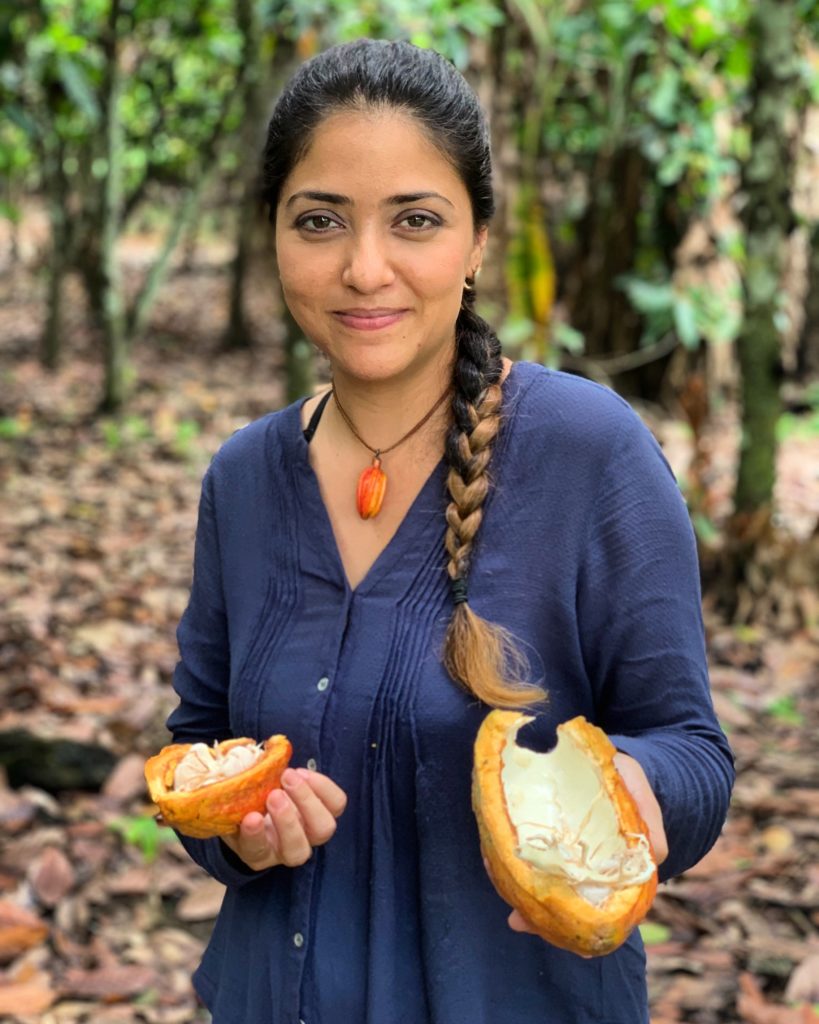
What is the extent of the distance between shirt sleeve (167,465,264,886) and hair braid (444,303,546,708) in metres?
0.34

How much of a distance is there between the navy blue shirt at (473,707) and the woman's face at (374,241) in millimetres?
150

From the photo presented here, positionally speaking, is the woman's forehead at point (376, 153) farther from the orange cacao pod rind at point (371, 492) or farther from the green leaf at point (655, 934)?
the green leaf at point (655, 934)

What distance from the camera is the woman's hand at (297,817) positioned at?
1.19 m

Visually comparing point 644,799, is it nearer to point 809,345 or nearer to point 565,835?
point 565,835

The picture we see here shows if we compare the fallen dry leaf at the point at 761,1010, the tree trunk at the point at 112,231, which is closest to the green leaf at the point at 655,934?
the fallen dry leaf at the point at 761,1010

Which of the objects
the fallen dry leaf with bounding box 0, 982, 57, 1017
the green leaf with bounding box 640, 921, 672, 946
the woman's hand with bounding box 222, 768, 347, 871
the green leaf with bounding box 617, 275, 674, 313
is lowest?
the fallen dry leaf with bounding box 0, 982, 57, 1017

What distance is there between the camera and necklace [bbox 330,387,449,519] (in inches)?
54.8

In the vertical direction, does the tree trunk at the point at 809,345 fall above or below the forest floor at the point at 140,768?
above

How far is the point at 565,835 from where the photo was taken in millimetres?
1184

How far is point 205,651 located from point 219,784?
12.5 inches

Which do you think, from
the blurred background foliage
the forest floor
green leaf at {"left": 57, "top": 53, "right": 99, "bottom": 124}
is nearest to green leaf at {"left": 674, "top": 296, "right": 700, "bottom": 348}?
the blurred background foliage

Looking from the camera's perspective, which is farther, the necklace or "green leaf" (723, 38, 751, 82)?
"green leaf" (723, 38, 751, 82)

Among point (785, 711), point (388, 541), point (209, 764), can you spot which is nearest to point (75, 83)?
point (785, 711)

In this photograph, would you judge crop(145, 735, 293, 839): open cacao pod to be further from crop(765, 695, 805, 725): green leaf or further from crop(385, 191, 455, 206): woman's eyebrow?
crop(765, 695, 805, 725): green leaf
